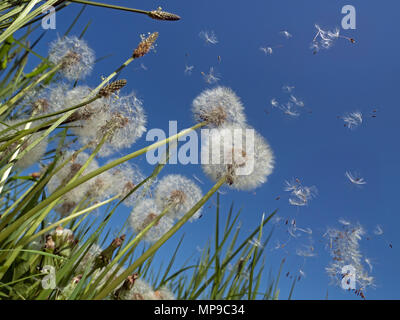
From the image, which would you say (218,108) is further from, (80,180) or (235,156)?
(80,180)

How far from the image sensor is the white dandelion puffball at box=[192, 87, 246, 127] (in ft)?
6.31

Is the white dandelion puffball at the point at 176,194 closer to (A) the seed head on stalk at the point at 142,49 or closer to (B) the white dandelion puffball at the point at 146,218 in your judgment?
(B) the white dandelion puffball at the point at 146,218

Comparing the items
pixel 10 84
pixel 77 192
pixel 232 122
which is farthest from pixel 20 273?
pixel 232 122

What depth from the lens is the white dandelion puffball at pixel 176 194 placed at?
2.05 meters

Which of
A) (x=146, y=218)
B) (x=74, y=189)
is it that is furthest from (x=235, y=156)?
(x=74, y=189)

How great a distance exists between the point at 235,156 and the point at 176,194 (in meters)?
0.53

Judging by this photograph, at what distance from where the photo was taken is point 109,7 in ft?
5.10

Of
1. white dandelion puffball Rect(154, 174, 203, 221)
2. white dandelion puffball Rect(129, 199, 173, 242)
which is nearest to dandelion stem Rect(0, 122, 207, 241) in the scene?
white dandelion puffball Rect(154, 174, 203, 221)

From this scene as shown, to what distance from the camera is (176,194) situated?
2064 mm

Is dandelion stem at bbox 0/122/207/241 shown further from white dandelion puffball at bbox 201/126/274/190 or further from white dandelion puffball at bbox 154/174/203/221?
white dandelion puffball at bbox 154/174/203/221

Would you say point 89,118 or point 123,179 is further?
point 123,179

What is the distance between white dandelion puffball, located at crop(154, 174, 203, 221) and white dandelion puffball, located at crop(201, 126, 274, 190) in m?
0.41
